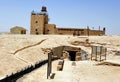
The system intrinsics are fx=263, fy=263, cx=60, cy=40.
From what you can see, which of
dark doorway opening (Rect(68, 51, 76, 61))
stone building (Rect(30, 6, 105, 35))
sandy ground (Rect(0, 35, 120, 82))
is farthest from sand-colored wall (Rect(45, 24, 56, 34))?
dark doorway opening (Rect(68, 51, 76, 61))

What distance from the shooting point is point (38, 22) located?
5072 centimetres

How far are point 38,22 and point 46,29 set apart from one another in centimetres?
204

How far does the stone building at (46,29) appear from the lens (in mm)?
47875

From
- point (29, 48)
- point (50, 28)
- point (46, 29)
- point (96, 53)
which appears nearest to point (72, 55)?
point (29, 48)

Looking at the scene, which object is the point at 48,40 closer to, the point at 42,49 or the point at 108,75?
the point at 42,49

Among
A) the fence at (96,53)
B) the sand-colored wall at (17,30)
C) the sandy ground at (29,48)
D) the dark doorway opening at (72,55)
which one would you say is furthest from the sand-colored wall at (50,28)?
the fence at (96,53)

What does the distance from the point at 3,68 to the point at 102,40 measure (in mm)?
15401

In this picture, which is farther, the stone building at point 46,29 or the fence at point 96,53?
the stone building at point 46,29

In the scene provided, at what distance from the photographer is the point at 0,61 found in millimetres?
25297

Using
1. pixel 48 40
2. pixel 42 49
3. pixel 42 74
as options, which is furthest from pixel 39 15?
pixel 42 74

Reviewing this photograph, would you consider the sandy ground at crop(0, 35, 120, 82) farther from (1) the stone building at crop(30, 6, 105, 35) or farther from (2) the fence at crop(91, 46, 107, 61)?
(1) the stone building at crop(30, 6, 105, 35)

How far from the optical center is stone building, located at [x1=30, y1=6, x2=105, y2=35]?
47875mm

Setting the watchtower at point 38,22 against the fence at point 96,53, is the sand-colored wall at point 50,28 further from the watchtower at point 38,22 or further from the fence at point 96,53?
the fence at point 96,53

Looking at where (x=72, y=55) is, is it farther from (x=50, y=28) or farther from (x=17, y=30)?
(x=17, y=30)
